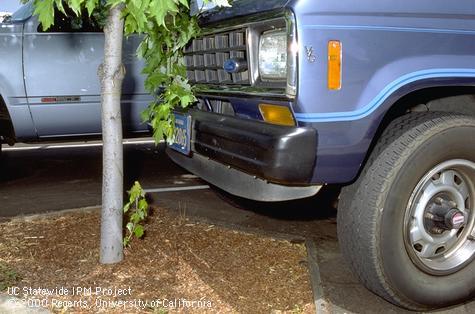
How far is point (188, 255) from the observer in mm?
3514

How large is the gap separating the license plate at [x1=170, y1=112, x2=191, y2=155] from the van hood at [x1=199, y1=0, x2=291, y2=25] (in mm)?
601

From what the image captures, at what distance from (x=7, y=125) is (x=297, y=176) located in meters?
3.94

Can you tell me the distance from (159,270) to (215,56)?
1333mm

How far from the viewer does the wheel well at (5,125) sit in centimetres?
538

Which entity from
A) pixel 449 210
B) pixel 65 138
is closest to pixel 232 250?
pixel 449 210

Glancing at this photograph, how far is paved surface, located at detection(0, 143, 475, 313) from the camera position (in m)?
3.23

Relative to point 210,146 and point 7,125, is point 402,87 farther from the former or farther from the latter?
point 7,125

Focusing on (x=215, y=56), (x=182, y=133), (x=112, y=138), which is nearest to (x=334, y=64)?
(x=215, y=56)

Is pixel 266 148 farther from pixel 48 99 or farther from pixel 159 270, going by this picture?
pixel 48 99

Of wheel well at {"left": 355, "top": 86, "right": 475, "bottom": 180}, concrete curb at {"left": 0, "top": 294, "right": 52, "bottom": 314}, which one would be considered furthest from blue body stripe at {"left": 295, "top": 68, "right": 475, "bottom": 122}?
concrete curb at {"left": 0, "top": 294, "right": 52, "bottom": 314}

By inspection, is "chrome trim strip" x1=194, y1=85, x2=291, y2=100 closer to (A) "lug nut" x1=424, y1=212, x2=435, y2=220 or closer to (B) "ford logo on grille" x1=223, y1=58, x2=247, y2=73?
(B) "ford logo on grille" x1=223, y1=58, x2=247, y2=73

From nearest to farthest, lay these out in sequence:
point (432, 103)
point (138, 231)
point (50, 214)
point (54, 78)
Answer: point (432, 103) → point (138, 231) → point (50, 214) → point (54, 78)

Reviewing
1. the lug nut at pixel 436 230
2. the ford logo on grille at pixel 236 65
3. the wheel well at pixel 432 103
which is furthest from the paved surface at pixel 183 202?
the ford logo on grille at pixel 236 65

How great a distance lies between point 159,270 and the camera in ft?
10.7
